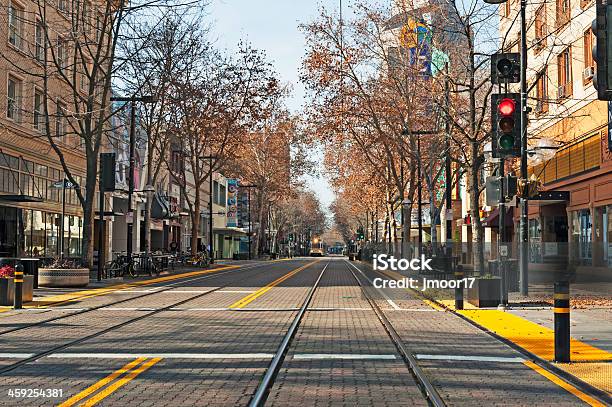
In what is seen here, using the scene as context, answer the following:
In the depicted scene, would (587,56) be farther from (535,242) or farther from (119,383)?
(119,383)

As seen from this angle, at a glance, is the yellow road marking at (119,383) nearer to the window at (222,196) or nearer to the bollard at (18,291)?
the bollard at (18,291)

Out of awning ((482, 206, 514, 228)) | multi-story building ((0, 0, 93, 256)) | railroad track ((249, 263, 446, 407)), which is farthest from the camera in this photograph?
awning ((482, 206, 514, 228))

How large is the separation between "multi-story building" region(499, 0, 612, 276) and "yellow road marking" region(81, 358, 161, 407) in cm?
2129

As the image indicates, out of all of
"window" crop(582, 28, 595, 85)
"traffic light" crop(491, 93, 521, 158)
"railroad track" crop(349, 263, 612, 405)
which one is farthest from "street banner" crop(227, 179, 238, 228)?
"railroad track" crop(349, 263, 612, 405)

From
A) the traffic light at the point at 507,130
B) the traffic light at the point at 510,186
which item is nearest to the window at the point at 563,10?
the traffic light at the point at 510,186

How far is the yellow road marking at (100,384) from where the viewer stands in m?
8.18

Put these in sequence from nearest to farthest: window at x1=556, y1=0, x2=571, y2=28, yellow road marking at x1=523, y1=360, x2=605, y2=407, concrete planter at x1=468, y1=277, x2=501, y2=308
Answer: yellow road marking at x1=523, y1=360, x2=605, y2=407 < concrete planter at x1=468, y1=277, x2=501, y2=308 < window at x1=556, y1=0, x2=571, y2=28

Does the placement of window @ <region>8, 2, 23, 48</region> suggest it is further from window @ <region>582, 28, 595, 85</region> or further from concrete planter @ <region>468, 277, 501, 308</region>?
concrete planter @ <region>468, 277, 501, 308</region>

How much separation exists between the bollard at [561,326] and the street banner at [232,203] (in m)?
94.1

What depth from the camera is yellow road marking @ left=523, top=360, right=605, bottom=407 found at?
849 cm

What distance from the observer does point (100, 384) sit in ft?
30.1

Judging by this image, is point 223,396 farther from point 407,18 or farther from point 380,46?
point 380,46

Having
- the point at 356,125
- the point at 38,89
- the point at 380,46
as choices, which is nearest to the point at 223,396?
the point at 380,46

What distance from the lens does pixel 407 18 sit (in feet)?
109
